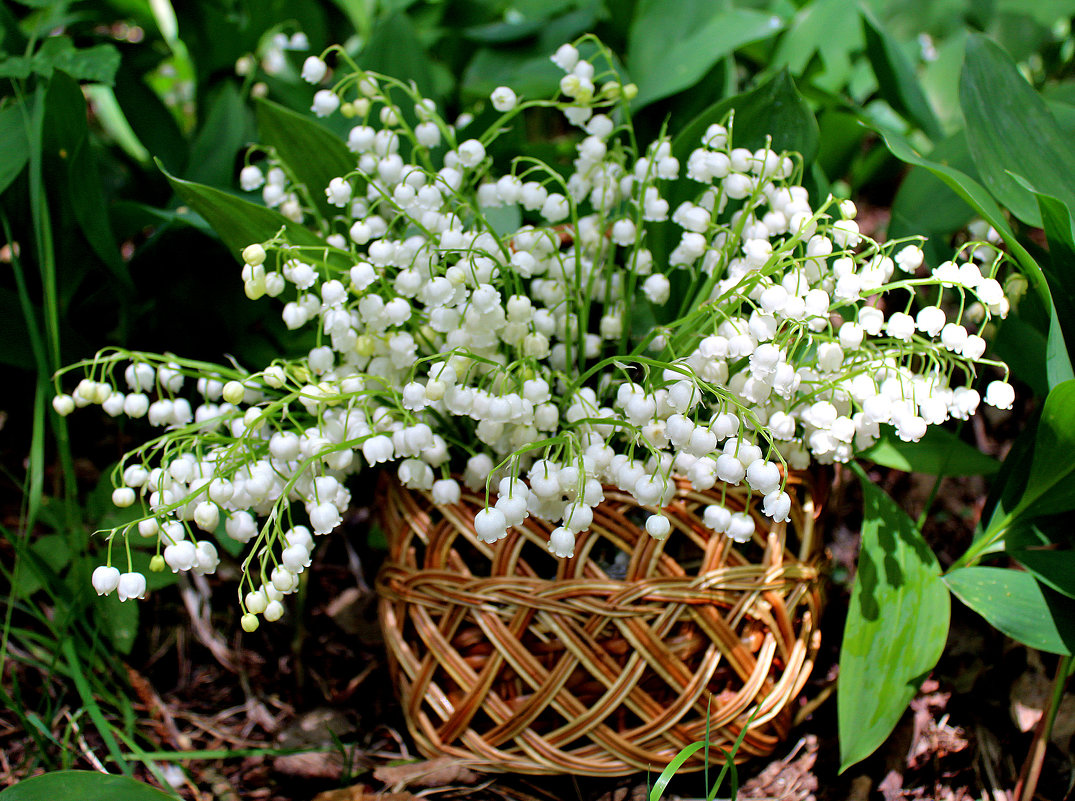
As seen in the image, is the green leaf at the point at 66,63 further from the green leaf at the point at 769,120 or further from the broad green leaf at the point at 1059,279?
the broad green leaf at the point at 1059,279

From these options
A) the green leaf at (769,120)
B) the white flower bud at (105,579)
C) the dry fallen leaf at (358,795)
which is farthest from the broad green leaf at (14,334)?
the green leaf at (769,120)

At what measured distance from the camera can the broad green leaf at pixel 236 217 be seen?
2.70 feet

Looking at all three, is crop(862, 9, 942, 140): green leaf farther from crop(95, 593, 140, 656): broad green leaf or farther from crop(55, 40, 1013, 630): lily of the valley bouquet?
crop(95, 593, 140, 656): broad green leaf

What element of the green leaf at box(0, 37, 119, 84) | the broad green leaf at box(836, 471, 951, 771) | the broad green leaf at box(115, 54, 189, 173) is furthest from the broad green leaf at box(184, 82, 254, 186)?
the broad green leaf at box(836, 471, 951, 771)

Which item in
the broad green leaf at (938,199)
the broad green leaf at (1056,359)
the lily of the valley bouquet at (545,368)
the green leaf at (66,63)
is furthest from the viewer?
the broad green leaf at (938,199)

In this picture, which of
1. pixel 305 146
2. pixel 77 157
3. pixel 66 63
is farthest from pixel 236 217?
pixel 66 63

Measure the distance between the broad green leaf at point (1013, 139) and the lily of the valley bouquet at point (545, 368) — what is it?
0.26ft

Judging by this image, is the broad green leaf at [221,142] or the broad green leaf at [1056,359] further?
the broad green leaf at [221,142]

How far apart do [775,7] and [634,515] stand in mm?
1146

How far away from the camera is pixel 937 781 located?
97 cm

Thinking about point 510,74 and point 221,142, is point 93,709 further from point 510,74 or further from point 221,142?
point 510,74

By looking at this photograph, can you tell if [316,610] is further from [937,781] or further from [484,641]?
[937,781]

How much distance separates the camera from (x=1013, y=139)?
0.88 m

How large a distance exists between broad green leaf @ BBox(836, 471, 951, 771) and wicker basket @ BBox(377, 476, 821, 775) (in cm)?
6
